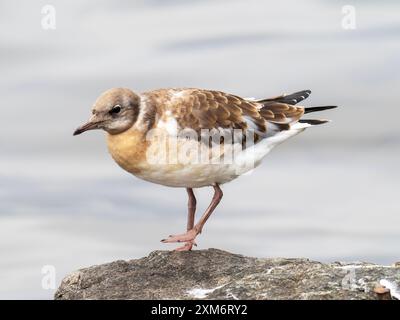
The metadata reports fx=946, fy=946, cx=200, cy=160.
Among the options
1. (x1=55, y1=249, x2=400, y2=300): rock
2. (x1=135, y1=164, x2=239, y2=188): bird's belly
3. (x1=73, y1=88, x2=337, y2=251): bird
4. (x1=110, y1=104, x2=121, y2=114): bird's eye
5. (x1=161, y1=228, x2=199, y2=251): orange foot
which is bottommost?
(x1=55, y1=249, x2=400, y2=300): rock

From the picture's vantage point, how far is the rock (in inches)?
385

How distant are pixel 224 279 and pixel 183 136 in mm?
1824

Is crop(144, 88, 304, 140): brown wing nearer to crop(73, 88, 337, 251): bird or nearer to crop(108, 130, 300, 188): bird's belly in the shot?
crop(73, 88, 337, 251): bird

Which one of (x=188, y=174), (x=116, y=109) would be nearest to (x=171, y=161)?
(x=188, y=174)

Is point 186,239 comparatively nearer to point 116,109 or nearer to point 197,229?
point 197,229

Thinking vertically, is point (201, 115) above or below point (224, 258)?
above

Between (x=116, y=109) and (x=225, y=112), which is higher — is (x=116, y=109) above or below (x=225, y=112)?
above

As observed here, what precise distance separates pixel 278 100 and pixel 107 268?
3.44 meters

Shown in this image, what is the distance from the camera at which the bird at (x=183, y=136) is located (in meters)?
11.2

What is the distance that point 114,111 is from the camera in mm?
11242

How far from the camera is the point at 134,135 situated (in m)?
11.3

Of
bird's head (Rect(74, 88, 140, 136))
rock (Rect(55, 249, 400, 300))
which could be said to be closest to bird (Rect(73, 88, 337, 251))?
bird's head (Rect(74, 88, 140, 136))
